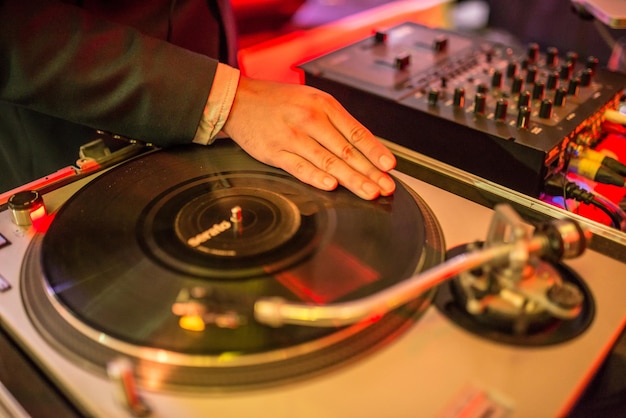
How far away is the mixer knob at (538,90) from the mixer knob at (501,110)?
11 cm

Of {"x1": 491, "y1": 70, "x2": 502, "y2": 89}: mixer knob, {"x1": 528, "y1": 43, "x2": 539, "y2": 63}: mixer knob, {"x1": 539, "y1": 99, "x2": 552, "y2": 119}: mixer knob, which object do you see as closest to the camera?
{"x1": 539, "y1": 99, "x2": 552, "y2": 119}: mixer knob

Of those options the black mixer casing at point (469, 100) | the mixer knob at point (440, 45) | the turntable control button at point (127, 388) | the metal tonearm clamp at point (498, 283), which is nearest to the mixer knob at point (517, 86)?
the black mixer casing at point (469, 100)

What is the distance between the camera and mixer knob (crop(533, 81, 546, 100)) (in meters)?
1.03

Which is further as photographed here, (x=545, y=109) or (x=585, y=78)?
(x=585, y=78)

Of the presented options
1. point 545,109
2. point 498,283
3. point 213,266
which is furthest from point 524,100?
point 213,266

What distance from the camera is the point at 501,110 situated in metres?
0.95

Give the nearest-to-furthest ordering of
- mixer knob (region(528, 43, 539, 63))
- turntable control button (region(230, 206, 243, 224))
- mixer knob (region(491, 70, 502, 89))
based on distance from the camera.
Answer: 1. turntable control button (region(230, 206, 243, 224))
2. mixer knob (region(491, 70, 502, 89))
3. mixer knob (region(528, 43, 539, 63))

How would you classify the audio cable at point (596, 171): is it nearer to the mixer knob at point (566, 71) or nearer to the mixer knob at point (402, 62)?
the mixer knob at point (566, 71)

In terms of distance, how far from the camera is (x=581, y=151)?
37.9 inches

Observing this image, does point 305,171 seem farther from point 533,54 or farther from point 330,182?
point 533,54

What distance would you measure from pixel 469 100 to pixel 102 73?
58 cm

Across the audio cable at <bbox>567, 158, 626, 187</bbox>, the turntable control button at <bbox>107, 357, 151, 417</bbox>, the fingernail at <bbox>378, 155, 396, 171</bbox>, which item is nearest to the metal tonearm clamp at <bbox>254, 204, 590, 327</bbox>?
the turntable control button at <bbox>107, 357, 151, 417</bbox>

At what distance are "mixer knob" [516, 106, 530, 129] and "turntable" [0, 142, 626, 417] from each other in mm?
236

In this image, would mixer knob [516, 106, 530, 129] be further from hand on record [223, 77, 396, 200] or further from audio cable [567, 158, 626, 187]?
hand on record [223, 77, 396, 200]
